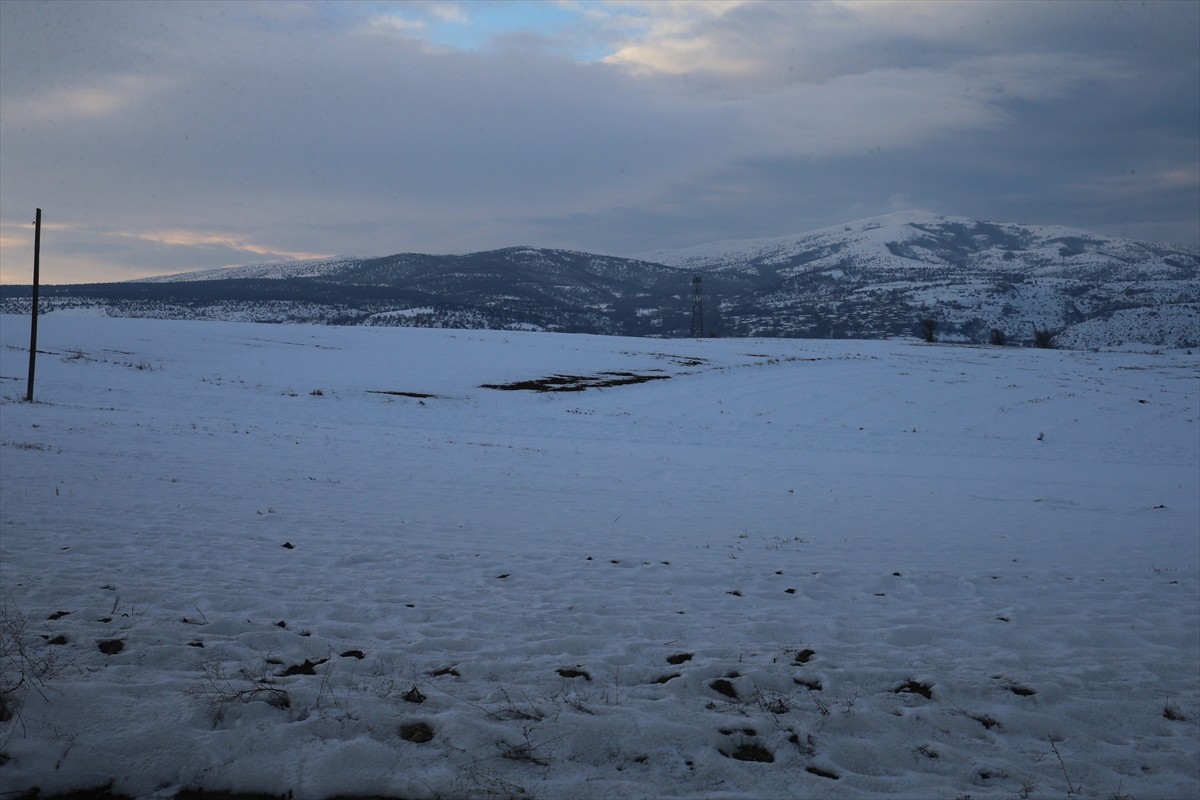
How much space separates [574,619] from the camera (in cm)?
773

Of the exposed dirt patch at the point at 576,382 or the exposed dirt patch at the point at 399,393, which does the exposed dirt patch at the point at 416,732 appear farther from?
the exposed dirt patch at the point at 576,382


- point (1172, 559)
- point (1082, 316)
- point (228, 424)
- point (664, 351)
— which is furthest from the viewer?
point (1082, 316)

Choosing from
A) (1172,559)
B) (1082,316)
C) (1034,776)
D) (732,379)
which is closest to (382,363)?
(732,379)

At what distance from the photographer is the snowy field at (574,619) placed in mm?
4625

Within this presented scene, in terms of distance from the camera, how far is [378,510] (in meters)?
13.5

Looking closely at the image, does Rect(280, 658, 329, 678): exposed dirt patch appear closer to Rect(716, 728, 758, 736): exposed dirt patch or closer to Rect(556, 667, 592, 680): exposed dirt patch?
Rect(556, 667, 592, 680): exposed dirt patch

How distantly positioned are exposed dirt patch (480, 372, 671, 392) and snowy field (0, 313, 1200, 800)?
16368 millimetres

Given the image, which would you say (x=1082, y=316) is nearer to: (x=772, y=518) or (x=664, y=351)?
(x=664, y=351)

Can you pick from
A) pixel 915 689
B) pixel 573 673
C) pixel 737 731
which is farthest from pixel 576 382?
pixel 737 731

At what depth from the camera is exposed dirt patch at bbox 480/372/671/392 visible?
41.3 m

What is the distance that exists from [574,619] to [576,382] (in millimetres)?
36264

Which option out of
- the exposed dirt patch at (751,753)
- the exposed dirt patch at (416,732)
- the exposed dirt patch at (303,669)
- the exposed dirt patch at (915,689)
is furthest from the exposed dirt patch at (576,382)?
the exposed dirt patch at (751,753)

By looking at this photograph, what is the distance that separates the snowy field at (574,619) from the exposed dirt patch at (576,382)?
16368 mm

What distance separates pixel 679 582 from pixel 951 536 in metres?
6.87
